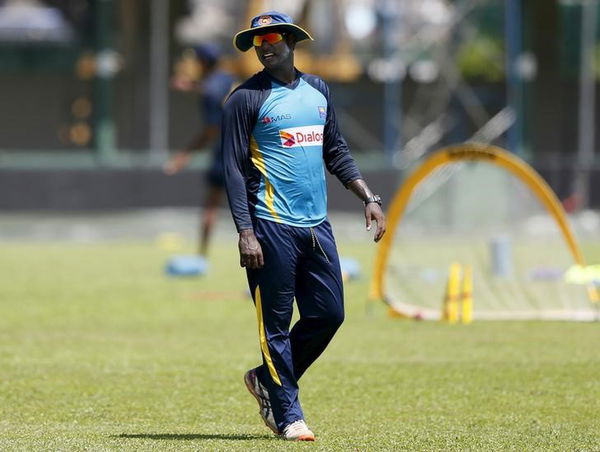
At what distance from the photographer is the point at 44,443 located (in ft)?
25.1

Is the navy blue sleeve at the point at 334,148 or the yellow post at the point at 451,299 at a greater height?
the navy blue sleeve at the point at 334,148

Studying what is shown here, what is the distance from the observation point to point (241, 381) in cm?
1026

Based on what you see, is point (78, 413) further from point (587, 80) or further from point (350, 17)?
point (350, 17)

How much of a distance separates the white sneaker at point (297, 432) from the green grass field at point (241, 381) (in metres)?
0.10

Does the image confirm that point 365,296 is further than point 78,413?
Yes

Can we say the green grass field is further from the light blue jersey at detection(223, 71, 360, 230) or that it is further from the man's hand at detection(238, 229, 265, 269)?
the light blue jersey at detection(223, 71, 360, 230)

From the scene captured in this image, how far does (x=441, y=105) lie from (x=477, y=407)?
26.6 m

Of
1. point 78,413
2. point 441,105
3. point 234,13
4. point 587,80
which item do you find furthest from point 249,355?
point 234,13

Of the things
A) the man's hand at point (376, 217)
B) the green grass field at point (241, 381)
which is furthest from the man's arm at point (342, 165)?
the green grass field at point (241, 381)

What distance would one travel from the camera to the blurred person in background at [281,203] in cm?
772

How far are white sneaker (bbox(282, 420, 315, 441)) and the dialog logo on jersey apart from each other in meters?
1.44

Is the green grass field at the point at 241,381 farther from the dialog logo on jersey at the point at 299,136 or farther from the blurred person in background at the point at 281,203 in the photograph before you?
the dialog logo on jersey at the point at 299,136

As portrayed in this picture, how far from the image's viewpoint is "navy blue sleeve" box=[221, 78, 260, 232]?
7.68 metres

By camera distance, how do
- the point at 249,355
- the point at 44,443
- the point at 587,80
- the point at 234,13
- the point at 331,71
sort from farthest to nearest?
the point at 234,13 < the point at 331,71 < the point at 587,80 < the point at 249,355 < the point at 44,443
